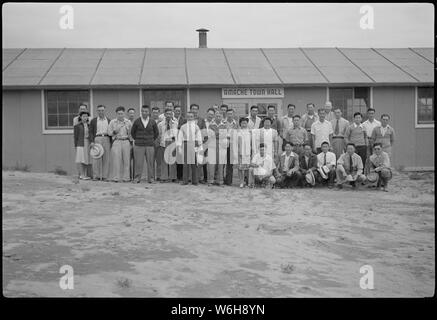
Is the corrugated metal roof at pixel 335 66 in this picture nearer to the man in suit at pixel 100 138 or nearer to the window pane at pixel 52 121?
the man in suit at pixel 100 138

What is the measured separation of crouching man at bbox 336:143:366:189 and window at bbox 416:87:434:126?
19.2 ft

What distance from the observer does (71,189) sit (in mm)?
9844

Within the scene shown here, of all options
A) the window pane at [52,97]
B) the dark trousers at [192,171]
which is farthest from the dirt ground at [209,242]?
the window pane at [52,97]

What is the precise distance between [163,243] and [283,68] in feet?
36.9

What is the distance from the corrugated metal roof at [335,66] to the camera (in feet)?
52.2

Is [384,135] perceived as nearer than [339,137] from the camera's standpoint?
Yes

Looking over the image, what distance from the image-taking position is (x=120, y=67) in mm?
16609

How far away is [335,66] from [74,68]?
26.7ft

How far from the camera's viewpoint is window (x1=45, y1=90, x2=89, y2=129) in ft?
50.6

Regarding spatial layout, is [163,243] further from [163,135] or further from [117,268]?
[163,135]

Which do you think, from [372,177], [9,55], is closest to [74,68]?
[9,55]

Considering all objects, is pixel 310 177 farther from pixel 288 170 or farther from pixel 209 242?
pixel 209 242

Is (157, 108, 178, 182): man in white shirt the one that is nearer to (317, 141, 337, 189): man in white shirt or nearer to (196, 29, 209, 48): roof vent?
(317, 141, 337, 189): man in white shirt

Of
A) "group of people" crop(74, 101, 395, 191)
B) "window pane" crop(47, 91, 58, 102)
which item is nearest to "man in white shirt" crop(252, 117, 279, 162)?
"group of people" crop(74, 101, 395, 191)
